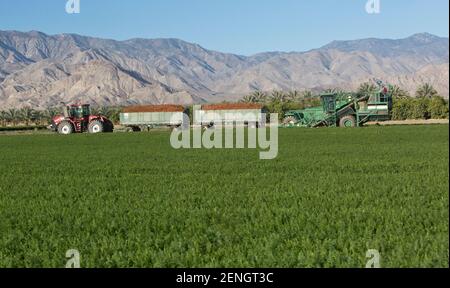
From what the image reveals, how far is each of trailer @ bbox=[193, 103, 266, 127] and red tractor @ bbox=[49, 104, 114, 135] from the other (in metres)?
16.3

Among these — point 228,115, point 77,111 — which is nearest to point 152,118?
point 228,115

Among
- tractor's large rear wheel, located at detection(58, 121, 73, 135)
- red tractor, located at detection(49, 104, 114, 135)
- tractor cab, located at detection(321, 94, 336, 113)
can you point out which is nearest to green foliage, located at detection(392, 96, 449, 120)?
tractor cab, located at detection(321, 94, 336, 113)

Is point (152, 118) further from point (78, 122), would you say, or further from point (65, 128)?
point (65, 128)

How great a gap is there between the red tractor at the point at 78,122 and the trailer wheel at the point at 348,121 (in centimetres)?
2529

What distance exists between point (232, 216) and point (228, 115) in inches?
2471

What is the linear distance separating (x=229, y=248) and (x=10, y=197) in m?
8.26

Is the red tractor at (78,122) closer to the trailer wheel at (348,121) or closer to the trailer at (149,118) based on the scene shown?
the trailer at (149,118)

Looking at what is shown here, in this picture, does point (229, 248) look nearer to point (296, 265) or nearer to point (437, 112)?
point (296, 265)

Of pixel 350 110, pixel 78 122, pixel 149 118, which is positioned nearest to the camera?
pixel 350 110

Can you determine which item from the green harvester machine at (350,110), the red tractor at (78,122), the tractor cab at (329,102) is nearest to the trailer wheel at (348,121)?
the green harvester machine at (350,110)

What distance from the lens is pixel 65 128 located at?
59656 mm

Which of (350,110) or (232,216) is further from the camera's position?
(350,110)

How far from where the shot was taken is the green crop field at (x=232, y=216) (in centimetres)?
743
